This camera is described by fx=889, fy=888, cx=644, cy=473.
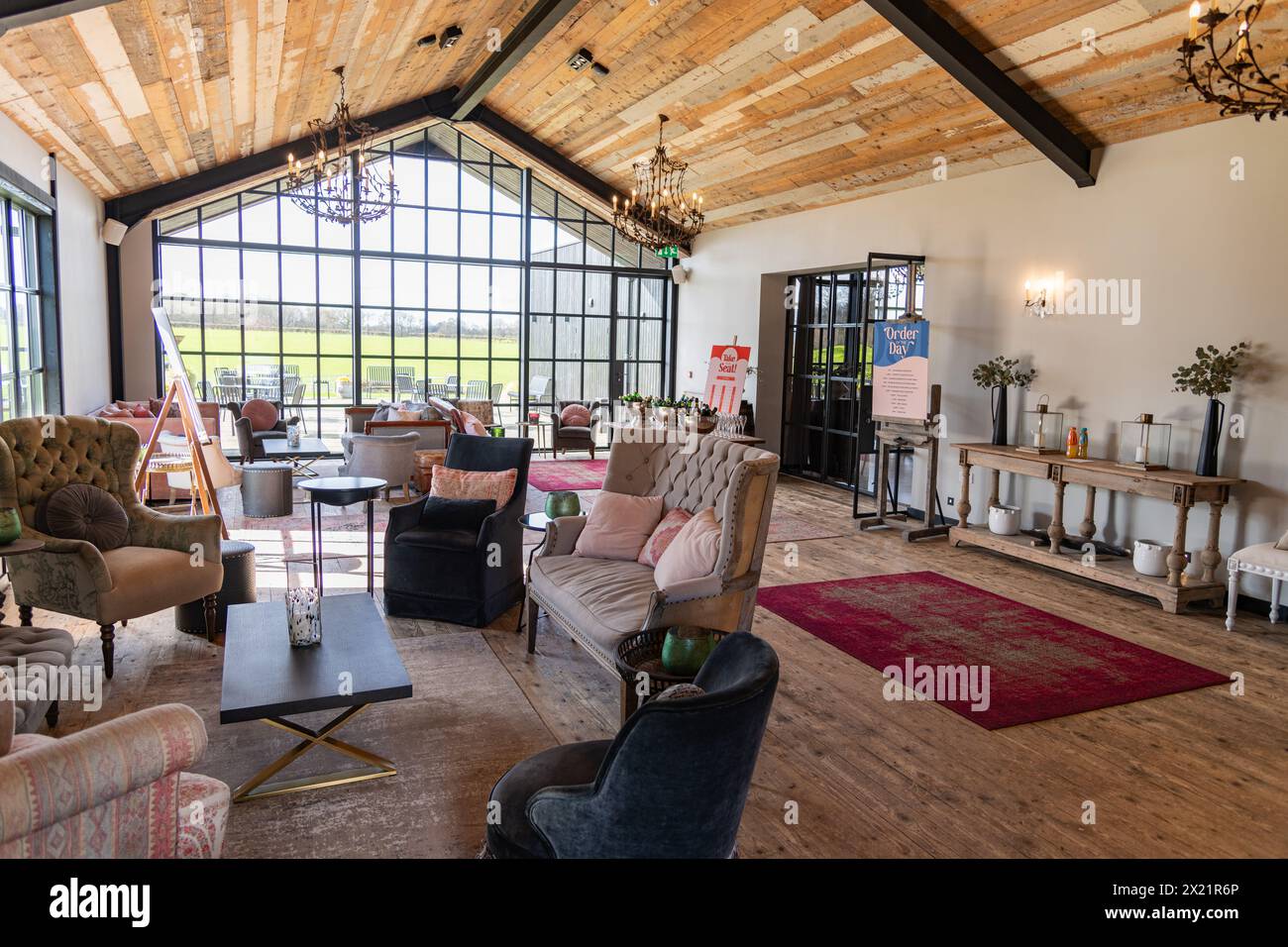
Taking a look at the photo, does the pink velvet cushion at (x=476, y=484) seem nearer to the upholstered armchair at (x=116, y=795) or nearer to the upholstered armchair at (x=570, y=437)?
the upholstered armchair at (x=116, y=795)

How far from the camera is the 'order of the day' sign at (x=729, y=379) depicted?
9.47 metres

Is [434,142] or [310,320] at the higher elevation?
[434,142]

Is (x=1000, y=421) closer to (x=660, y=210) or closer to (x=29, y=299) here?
(x=660, y=210)

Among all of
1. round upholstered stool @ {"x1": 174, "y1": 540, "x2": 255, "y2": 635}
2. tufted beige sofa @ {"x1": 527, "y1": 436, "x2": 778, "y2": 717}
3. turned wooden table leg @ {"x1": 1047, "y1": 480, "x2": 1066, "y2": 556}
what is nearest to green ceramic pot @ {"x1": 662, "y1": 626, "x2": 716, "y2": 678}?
tufted beige sofa @ {"x1": 527, "y1": 436, "x2": 778, "y2": 717}

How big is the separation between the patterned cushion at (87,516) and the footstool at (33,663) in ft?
Answer: 3.46

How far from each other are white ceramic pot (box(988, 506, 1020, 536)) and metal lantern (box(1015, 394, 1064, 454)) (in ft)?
1.57

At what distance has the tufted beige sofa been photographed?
361cm

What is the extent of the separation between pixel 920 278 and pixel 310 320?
307 inches

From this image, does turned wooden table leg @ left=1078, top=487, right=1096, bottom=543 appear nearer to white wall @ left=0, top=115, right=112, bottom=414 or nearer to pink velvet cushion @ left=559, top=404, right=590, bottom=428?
pink velvet cushion @ left=559, top=404, right=590, bottom=428

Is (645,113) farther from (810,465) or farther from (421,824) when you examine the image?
(421,824)

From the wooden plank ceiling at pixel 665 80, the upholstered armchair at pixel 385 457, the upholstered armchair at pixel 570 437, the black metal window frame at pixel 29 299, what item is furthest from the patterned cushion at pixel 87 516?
the upholstered armchair at pixel 570 437

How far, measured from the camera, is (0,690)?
2.18 metres

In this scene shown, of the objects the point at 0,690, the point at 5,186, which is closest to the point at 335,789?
the point at 0,690

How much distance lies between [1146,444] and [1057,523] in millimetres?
824
